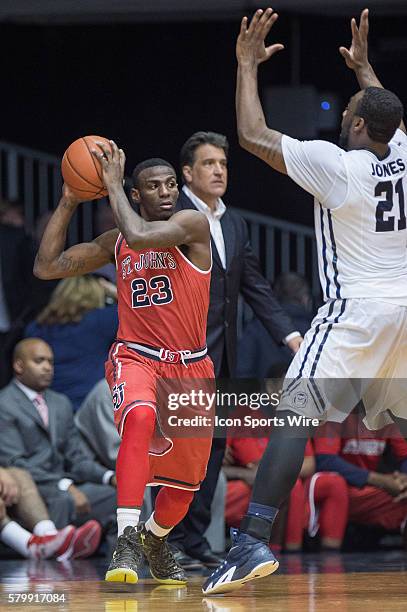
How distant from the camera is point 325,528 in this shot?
8.91 metres

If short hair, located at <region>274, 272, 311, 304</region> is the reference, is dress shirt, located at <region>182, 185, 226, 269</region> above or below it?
above

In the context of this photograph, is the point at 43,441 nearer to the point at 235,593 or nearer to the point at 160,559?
the point at 160,559

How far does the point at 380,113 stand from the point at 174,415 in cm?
168

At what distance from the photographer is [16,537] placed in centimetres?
813

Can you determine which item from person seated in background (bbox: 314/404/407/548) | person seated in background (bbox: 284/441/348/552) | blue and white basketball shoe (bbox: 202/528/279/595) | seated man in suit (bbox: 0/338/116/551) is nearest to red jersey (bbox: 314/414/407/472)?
person seated in background (bbox: 314/404/407/548)

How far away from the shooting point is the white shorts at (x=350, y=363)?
5531mm

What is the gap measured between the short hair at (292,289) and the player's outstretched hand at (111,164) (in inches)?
154

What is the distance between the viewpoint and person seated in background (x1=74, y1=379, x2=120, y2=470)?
28.9ft

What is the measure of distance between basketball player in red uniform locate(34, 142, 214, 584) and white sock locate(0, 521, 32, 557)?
1960mm

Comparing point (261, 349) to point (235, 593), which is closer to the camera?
point (235, 593)

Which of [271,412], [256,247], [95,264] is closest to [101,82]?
[256,247]

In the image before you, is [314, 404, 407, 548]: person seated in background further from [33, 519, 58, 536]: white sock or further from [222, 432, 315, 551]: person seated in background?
[33, 519, 58, 536]: white sock

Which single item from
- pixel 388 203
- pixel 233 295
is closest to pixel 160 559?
pixel 233 295

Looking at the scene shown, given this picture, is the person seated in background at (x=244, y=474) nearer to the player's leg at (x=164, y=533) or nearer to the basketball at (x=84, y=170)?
the player's leg at (x=164, y=533)
